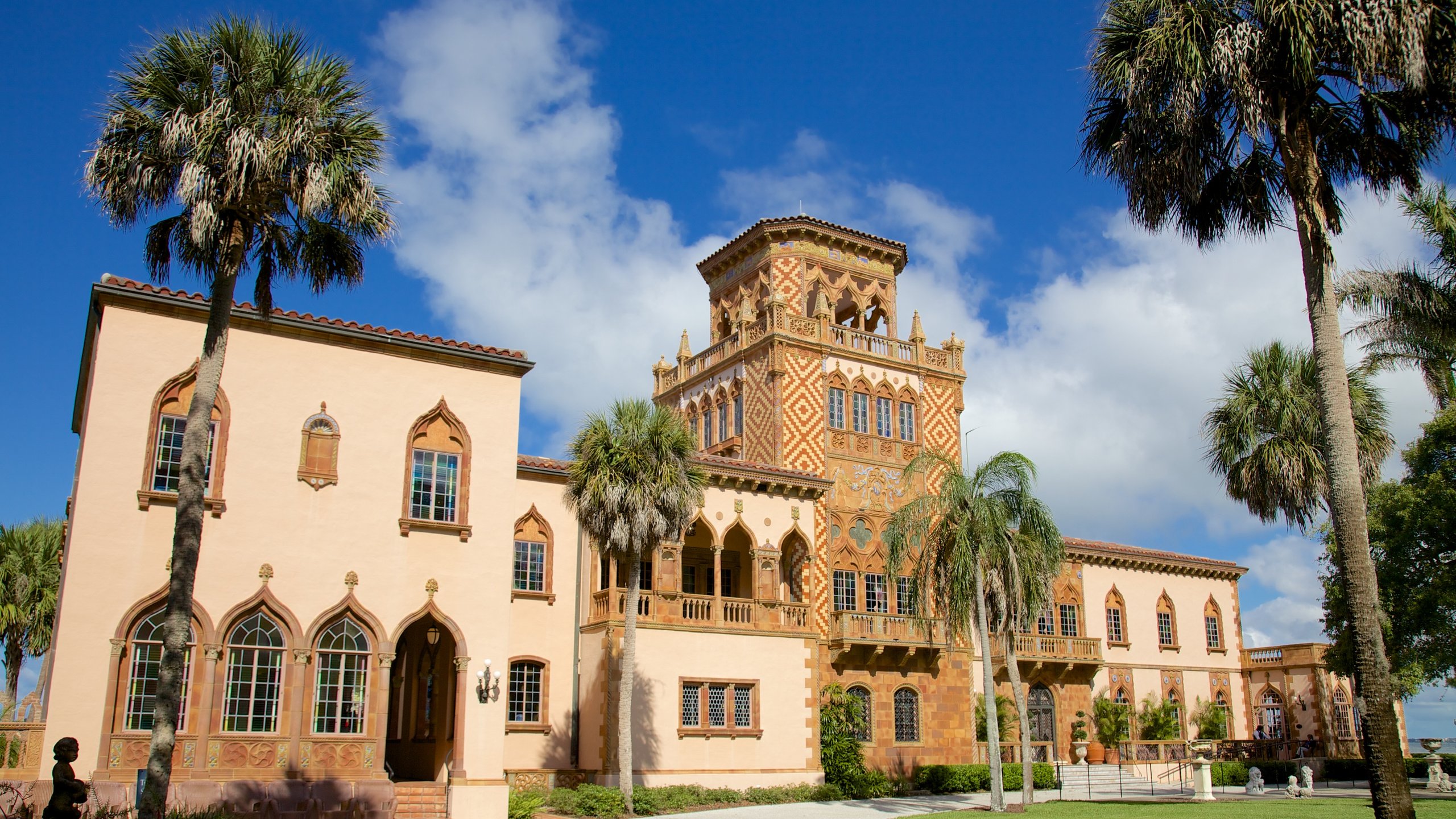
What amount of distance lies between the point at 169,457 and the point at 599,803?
479 inches

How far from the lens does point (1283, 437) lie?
102ft

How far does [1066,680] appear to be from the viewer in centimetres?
4203

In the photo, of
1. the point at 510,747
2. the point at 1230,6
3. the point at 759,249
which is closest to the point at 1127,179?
the point at 1230,6

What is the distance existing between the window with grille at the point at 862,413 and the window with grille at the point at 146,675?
23139mm

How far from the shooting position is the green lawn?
74.5ft

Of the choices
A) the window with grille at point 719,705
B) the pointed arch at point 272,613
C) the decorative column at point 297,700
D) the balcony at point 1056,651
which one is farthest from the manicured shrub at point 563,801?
the balcony at point 1056,651

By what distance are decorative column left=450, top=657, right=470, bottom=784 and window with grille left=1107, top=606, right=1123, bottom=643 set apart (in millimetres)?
28416

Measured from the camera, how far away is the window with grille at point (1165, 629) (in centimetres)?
4575

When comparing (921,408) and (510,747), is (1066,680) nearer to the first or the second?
(921,408)

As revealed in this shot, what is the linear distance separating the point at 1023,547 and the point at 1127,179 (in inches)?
520

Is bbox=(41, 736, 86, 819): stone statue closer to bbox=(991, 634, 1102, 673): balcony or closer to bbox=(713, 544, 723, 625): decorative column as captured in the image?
bbox=(713, 544, 723, 625): decorative column

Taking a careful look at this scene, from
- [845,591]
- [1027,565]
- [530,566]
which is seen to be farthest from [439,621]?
[845,591]

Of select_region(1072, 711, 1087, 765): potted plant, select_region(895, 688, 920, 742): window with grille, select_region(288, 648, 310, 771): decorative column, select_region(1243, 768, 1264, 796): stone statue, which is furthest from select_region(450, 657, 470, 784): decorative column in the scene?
select_region(1072, 711, 1087, 765): potted plant

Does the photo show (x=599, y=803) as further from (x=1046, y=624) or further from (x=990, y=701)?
(x=1046, y=624)
